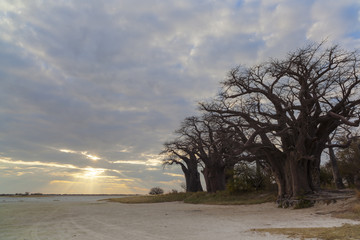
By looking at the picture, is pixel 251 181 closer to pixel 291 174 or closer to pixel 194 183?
pixel 291 174

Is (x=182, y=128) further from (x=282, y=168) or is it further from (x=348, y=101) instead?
(x=348, y=101)

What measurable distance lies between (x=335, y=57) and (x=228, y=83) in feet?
21.4

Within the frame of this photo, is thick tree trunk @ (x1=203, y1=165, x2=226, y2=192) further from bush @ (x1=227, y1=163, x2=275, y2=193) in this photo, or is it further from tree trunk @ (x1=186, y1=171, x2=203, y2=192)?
tree trunk @ (x1=186, y1=171, x2=203, y2=192)

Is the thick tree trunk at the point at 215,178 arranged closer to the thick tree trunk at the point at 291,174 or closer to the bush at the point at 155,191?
the thick tree trunk at the point at 291,174

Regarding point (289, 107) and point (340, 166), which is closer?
point (289, 107)

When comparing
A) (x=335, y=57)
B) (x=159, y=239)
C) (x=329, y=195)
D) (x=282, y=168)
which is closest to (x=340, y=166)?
(x=282, y=168)

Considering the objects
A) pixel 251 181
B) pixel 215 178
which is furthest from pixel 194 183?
pixel 251 181

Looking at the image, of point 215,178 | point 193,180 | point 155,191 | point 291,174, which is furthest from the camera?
point 155,191

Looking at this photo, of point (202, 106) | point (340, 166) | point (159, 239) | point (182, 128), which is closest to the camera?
point (159, 239)

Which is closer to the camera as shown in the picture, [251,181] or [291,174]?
[291,174]

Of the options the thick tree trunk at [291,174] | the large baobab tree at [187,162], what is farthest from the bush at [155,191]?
the thick tree trunk at [291,174]

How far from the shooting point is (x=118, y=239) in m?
7.48

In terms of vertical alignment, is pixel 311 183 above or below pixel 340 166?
below

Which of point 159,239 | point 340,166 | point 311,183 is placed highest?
point 340,166
